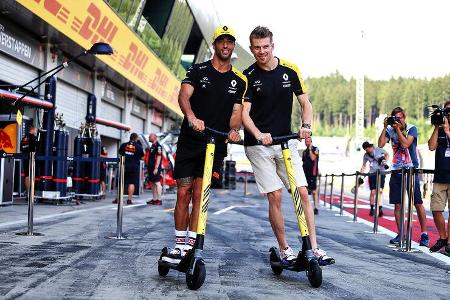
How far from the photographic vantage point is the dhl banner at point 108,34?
12.7 m

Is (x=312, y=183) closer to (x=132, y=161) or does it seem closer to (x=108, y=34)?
(x=132, y=161)

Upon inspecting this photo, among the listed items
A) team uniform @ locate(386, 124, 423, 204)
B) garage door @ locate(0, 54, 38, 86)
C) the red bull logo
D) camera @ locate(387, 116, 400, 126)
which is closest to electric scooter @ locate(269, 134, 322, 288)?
camera @ locate(387, 116, 400, 126)

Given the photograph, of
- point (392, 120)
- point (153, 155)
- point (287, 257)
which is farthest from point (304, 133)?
point (153, 155)

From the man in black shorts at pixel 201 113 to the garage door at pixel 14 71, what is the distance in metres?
9.33

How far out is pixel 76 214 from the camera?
10.6m

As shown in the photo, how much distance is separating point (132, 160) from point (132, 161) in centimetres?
5

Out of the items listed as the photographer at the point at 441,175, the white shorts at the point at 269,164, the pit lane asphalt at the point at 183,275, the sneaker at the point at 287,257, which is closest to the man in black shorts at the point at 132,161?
the pit lane asphalt at the point at 183,275

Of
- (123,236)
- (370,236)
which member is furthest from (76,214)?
(370,236)

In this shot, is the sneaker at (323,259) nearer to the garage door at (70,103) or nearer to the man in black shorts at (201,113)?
the man in black shorts at (201,113)

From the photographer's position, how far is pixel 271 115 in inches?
199

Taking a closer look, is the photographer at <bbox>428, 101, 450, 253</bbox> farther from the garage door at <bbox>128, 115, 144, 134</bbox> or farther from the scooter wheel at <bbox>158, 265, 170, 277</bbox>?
the garage door at <bbox>128, 115, 144, 134</bbox>

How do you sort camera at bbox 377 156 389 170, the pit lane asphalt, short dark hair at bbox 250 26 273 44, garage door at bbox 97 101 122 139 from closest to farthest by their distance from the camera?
the pit lane asphalt, short dark hair at bbox 250 26 273 44, camera at bbox 377 156 389 170, garage door at bbox 97 101 122 139

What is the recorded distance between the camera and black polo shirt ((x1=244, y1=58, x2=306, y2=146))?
16.5ft

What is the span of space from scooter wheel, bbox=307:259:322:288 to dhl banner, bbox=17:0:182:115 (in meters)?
8.62
